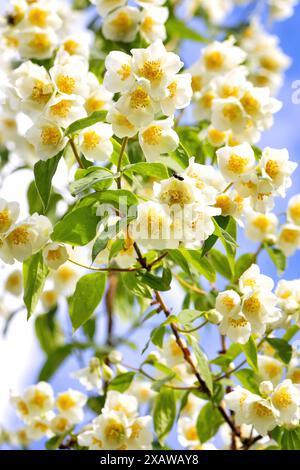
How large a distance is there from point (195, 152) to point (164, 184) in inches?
23.7

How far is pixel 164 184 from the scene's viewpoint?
124 centimetres

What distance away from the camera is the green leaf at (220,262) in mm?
1669

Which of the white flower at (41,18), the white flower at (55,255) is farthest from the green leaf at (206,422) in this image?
the white flower at (41,18)

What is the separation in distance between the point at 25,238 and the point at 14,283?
1.08m

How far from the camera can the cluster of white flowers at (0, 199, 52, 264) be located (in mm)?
1326

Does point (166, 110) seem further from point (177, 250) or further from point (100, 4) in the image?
point (100, 4)

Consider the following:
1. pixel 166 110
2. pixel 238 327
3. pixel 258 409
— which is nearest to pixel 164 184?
pixel 166 110

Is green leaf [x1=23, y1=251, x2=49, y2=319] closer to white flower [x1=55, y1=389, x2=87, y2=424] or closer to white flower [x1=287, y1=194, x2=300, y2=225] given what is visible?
white flower [x1=55, y1=389, x2=87, y2=424]

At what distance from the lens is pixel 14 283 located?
2379 mm

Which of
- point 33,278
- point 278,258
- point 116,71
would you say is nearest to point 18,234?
point 33,278

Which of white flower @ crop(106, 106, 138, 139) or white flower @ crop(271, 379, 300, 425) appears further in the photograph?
white flower @ crop(271, 379, 300, 425)

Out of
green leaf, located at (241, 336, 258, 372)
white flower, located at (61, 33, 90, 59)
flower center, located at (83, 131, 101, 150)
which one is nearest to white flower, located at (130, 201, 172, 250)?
flower center, located at (83, 131, 101, 150)

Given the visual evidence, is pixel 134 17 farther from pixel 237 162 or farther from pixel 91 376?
pixel 91 376
